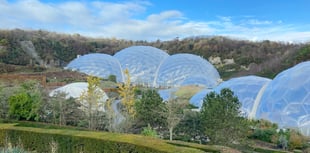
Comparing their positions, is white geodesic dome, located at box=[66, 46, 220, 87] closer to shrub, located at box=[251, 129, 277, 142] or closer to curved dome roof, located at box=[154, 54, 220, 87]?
curved dome roof, located at box=[154, 54, 220, 87]

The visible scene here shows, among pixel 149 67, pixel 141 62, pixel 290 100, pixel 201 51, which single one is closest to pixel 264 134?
pixel 290 100

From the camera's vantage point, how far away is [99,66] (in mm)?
48094

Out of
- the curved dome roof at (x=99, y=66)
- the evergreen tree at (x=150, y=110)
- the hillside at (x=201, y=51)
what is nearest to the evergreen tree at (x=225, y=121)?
the evergreen tree at (x=150, y=110)

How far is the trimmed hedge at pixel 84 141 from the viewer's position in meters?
9.59

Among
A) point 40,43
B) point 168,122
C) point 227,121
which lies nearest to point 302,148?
point 227,121

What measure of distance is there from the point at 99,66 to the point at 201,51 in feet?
117

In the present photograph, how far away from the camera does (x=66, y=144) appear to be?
39.4 ft

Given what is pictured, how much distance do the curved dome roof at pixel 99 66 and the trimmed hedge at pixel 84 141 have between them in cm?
3340

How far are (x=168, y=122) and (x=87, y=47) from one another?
72.8 meters

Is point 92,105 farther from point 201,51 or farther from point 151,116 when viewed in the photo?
point 201,51

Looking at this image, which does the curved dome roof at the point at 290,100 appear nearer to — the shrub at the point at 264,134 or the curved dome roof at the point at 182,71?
the shrub at the point at 264,134

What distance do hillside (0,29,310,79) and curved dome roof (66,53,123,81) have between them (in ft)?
20.8

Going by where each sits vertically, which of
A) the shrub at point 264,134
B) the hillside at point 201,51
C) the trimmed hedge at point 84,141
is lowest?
the shrub at point 264,134

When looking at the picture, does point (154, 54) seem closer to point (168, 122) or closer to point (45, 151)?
point (168, 122)
